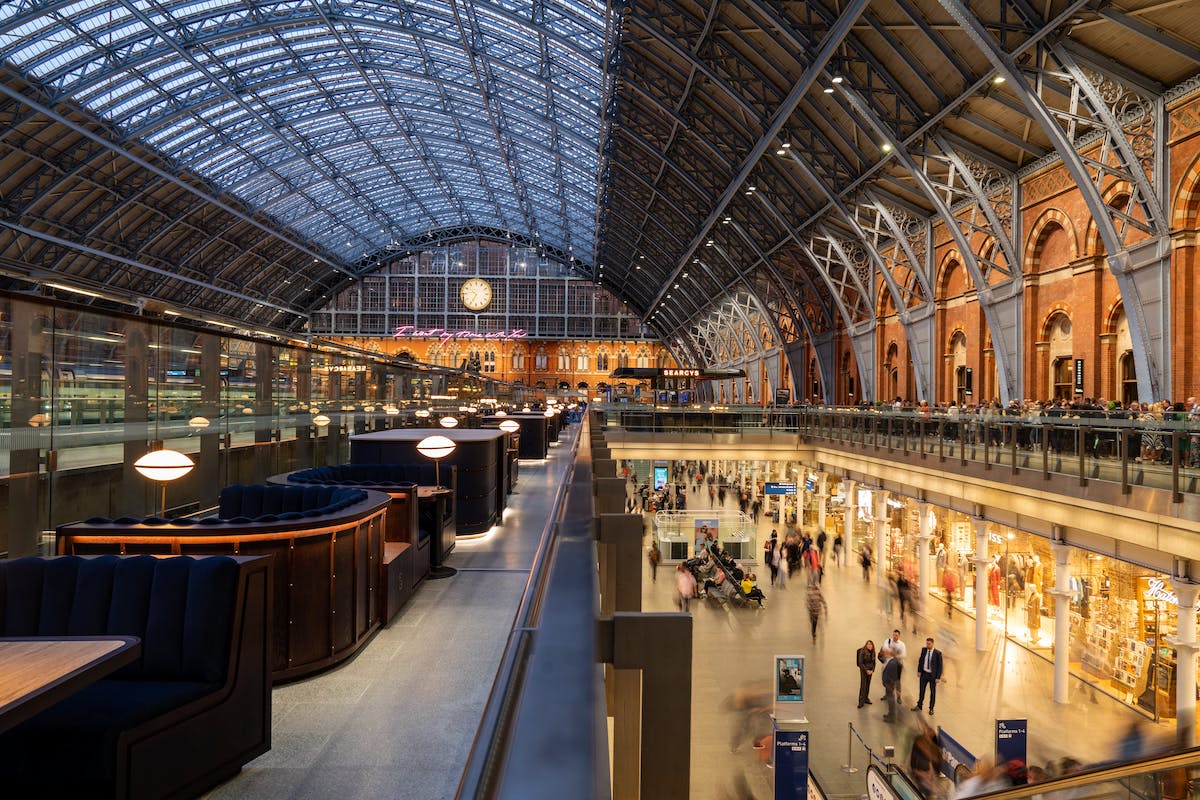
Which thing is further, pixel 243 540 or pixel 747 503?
pixel 747 503

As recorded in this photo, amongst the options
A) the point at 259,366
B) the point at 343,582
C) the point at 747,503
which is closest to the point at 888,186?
the point at 747,503

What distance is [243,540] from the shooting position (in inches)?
237

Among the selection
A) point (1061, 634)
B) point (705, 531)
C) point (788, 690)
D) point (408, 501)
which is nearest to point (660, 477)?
point (705, 531)

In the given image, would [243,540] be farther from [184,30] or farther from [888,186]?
[184,30]

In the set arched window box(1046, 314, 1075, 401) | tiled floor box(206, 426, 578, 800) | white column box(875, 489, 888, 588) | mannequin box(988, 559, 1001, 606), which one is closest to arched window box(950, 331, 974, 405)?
arched window box(1046, 314, 1075, 401)

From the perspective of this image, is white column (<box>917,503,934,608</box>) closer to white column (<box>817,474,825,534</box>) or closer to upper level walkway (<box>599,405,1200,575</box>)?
upper level walkway (<box>599,405,1200,575</box>)

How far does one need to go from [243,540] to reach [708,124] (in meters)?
27.0

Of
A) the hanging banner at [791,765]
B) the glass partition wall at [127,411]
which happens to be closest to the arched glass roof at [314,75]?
the glass partition wall at [127,411]

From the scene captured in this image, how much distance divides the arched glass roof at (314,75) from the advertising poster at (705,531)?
17.0 m

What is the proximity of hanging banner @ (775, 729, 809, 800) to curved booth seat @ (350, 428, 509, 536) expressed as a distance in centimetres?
593

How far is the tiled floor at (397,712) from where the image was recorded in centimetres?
452

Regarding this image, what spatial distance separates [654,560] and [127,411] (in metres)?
16.7

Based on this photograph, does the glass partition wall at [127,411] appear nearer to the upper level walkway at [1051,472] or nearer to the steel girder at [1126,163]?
the upper level walkway at [1051,472]

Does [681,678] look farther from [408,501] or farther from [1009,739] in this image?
[1009,739]
